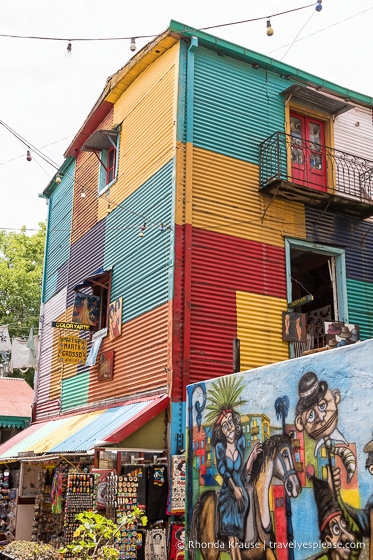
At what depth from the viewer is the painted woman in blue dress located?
7.76m

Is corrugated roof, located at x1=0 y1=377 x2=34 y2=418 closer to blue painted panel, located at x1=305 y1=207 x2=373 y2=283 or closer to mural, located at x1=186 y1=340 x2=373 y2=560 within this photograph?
blue painted panel, located at x1=305 y1=207 x2=373 y2=283

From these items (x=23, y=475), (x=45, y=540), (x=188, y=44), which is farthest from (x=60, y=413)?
(x=188, y=44)

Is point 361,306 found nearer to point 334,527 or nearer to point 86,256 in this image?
point 86,256

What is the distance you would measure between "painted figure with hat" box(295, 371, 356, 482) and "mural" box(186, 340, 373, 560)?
1cm

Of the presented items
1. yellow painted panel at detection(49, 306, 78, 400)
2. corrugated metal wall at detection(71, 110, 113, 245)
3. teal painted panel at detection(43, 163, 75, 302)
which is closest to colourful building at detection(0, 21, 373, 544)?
corrugated metal wall at detection(71, 110, 113, 245)

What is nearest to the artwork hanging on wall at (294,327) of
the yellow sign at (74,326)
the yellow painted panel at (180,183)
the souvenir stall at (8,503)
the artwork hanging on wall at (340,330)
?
the artwork hanging on wall at (340,330)

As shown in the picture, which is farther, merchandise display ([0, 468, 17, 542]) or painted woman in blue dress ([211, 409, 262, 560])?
merchandise display ([0, 468, 17, 542])

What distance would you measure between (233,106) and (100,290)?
5.65 meters

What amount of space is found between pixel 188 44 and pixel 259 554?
10.3m

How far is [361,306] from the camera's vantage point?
44.8 ft

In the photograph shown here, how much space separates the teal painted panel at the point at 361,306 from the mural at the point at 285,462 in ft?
18.4

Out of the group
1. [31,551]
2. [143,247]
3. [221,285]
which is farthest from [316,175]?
[31,551]

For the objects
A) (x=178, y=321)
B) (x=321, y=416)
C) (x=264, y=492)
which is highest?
(x=178, y=321)

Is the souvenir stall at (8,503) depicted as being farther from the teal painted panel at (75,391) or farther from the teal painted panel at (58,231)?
the teal painted panel at (58,231)
